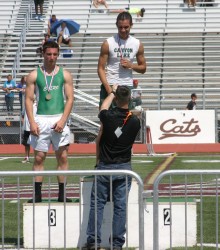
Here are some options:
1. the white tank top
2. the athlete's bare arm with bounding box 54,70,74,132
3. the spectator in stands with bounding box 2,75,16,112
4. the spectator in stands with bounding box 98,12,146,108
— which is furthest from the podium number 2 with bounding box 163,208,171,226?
the spectator in stands with bounding box 2,75,16,112

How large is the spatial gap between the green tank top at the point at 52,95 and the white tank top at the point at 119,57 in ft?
3.18

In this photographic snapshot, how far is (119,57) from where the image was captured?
34.5 ft

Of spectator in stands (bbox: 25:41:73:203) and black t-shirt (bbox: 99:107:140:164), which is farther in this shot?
spectator in stands (bbox: 25:41:73:203)

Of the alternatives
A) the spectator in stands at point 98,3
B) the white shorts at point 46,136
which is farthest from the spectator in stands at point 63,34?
the white shorts at point 46,136

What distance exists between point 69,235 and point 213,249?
1292 millimetres

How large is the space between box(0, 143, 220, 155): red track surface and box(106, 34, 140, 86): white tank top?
14.3m

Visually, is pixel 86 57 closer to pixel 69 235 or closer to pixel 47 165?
pixel 47 165

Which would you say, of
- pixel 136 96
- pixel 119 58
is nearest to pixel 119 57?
pixel 119 58

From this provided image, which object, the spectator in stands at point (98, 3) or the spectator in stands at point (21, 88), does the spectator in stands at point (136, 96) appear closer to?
the spectator in stands at point (21, 88)

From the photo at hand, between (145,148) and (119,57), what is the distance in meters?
16.4

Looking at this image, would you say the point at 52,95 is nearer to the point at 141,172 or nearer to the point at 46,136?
the point at 46,136

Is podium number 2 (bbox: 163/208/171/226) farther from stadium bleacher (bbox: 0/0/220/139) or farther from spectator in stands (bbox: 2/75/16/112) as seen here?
spectator in stands (bbox: 2/75/16/112)

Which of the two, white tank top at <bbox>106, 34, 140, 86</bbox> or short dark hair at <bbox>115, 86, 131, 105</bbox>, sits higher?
white tank top at <bbox>106, 34, 140, 86</bbox>

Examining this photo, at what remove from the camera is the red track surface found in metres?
25.7
